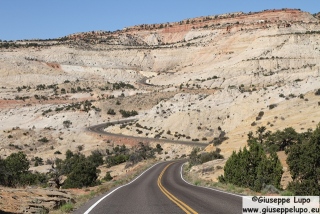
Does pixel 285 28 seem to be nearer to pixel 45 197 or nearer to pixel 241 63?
pixel 241 63

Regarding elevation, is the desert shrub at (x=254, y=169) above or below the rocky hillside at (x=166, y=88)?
below

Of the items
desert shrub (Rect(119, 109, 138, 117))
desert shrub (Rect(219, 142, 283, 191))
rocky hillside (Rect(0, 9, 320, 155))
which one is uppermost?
rocky hillside (Rect(0, 9, 320, 155))

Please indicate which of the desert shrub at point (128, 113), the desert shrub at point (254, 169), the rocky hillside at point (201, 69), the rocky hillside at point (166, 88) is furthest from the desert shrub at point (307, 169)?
the desert shrub at point (128, 113)

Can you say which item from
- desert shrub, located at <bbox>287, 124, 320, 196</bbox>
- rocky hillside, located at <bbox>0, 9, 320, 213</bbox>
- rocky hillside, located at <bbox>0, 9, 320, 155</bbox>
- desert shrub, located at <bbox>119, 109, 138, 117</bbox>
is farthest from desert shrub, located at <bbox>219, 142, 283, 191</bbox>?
desert shrub, located at <bbox>119, 109, 138, 117</bbox>

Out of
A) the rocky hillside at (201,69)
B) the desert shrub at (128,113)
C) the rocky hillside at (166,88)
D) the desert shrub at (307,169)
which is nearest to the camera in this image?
the desert shrub at (307,169)

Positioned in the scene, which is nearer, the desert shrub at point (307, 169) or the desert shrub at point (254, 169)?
the desert shrub at point (307, 169)

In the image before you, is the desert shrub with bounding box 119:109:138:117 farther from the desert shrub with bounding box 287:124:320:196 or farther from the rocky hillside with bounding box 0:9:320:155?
the desert shrub with bounding box 287:124:320:196

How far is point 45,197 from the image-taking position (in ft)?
51.0

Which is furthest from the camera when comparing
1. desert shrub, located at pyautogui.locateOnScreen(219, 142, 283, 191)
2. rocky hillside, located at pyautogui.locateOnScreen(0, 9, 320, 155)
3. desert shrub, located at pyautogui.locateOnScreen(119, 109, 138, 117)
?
desert shrub, located at pyautogui.locateOnScreen(119, 109, 138, 117)

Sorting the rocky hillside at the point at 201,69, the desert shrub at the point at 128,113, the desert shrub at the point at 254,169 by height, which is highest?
the rocky hillside at the point at 201,69

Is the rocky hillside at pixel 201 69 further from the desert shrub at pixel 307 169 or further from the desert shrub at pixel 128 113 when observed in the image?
the desert shrub at pixel 307 169

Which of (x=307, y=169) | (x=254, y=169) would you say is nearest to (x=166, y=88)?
(x=254, y=169)

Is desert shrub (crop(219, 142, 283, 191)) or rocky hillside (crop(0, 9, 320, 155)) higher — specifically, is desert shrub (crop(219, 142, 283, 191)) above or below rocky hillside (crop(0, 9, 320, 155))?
below

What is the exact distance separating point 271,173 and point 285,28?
434ft
